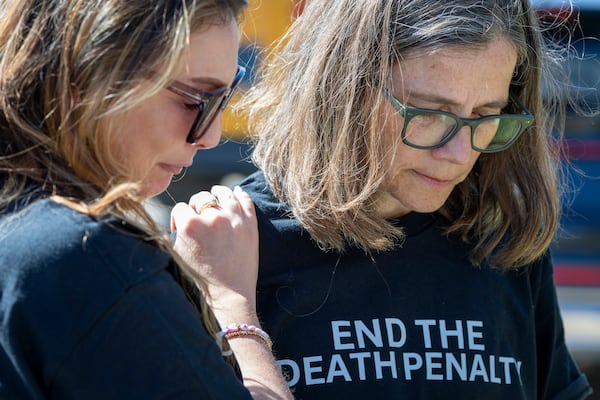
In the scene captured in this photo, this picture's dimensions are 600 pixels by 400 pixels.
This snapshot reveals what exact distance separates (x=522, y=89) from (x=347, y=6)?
453 millimetres

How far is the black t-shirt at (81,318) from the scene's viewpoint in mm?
1166

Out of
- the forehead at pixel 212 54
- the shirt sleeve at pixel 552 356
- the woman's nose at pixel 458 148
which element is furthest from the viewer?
the shirt sleeve at pixel 552 356

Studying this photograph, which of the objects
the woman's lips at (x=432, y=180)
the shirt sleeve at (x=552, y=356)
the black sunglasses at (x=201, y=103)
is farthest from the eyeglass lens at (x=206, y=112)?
the shirt sleeve at (x=552, y=356)

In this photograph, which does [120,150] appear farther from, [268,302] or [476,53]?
[476,53]

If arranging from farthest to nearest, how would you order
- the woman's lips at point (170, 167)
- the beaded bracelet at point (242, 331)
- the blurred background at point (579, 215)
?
the blurred background at point (579, 215) → the beaded bracelet at point (242, 331) → the woman's lips at point (170, 167)

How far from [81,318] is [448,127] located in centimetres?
93

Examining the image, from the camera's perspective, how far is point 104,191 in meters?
1.30

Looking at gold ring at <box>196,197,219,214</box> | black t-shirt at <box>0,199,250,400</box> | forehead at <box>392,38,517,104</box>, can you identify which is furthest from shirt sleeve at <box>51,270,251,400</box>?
forehead at <box>392,38,517,104</box>

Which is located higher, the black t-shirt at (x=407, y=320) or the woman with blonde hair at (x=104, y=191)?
the woman with blonde hair at (x=104, y=191)

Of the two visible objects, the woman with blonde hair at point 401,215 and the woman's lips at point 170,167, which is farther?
the woman with blonde hair at point 401,215

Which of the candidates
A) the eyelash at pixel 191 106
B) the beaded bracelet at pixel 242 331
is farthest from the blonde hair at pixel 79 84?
the beaded bracelet at pixel 242 331

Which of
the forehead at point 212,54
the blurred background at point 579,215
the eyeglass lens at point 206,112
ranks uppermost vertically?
the forehead at point 212,54

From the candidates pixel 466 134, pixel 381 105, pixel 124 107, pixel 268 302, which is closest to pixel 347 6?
pixel 381 105

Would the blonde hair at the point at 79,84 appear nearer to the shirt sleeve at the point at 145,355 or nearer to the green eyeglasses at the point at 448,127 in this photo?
the shirt sleeve at the point at 145,355
